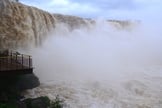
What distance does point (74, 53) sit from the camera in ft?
104

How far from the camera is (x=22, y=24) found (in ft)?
91.0

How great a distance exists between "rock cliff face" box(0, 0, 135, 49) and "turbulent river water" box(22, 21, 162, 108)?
35.0 inches

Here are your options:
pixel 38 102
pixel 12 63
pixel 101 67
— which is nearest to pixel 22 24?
pixel 101 67

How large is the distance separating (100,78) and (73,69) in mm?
2696

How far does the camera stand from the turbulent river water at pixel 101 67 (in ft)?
73.3

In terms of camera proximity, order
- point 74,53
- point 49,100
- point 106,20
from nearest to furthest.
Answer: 1. point 49,100
2. point 74,53
3. point 106,20

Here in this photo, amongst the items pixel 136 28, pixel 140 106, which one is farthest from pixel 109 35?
pixel 140 106

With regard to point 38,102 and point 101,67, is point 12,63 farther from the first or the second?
point 101,67

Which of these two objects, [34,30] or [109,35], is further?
[109,35]

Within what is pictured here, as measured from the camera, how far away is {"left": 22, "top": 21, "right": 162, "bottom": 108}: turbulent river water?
22330 mm

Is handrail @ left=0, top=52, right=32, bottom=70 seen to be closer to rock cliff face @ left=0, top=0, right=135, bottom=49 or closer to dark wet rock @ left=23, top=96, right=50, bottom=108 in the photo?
dark wet rock @ left=23, top=96, right=50, bottom=108

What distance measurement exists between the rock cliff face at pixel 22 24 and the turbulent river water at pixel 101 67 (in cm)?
89

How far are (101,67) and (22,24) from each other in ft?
20.9

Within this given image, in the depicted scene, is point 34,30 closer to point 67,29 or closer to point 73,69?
point 73,69
